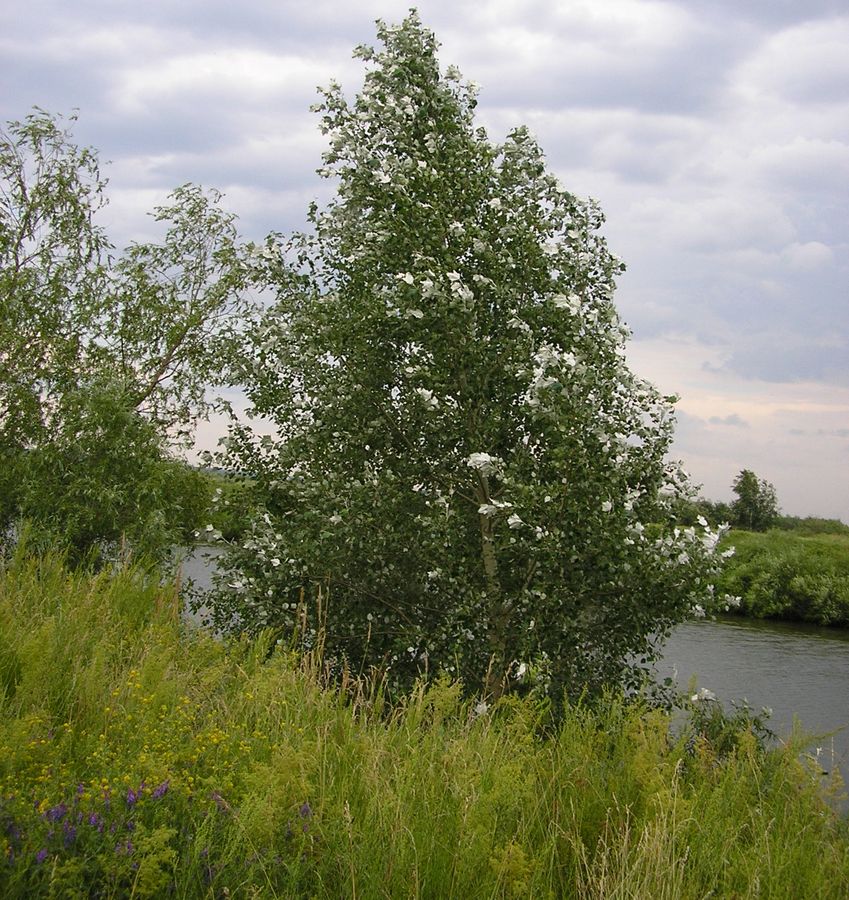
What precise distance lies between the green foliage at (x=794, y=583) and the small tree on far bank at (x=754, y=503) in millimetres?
19814

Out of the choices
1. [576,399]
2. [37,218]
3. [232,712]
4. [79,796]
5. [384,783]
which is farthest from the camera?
[37,218]

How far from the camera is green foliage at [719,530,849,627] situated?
2705cm

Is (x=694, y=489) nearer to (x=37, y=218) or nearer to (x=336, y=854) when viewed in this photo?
(x=336, y=854)

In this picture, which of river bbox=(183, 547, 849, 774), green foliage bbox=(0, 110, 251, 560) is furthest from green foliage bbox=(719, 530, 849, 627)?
green foliage bbox=(0, 110, 251, 560)

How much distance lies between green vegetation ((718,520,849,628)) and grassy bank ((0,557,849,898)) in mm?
21830

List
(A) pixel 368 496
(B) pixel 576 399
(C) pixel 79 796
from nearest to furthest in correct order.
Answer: (C) pixel 79 796 < (B) pixel 576 399 < (A) pixel 368 496

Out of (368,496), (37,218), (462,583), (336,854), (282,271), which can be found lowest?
(336,854)

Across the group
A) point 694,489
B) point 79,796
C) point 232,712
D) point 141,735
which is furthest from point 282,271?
point 79,796

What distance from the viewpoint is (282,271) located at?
426 inches

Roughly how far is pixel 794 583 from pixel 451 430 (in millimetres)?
21456

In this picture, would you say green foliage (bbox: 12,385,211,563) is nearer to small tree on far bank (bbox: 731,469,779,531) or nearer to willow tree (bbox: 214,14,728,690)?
willow tree (bbox: 214,14,728,690)

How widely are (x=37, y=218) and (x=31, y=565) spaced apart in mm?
9559

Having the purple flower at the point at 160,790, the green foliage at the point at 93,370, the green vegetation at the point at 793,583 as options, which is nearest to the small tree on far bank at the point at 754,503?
the green vegetation at the point at 793,583

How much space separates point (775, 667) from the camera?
65.6 feet
